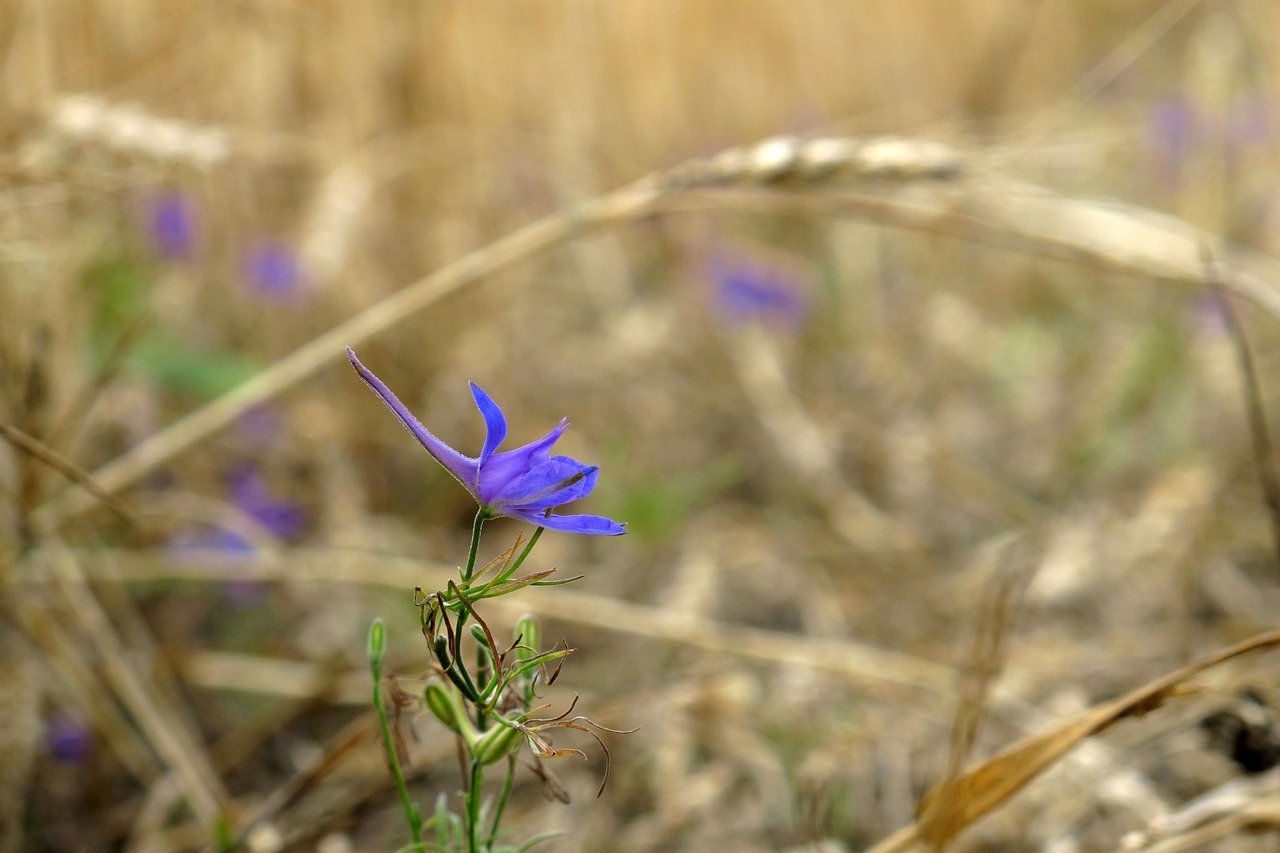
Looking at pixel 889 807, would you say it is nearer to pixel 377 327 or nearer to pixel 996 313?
pixel 377 327

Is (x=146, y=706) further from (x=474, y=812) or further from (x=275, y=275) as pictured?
(x=275, y=275)

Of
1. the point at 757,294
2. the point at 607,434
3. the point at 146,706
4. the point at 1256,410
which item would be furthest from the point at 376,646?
the point at 757,294

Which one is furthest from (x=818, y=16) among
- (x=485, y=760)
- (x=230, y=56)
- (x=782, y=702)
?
(x=485, y=760)

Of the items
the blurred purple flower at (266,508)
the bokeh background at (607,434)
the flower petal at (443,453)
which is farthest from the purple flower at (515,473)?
the blurred purple flower at (266,508)

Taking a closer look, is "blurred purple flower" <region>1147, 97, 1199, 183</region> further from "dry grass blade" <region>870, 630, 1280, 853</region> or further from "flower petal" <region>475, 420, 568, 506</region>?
"flower petal" <region>475, 420, 568, 506</region>

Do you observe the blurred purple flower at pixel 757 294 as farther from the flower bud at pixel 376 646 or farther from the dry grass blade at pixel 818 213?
the flower bud at pixel 376 646

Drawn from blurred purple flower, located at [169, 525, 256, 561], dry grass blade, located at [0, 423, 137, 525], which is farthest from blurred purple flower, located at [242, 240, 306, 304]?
dry grass blade, located at [0, 423, 137, 525]
